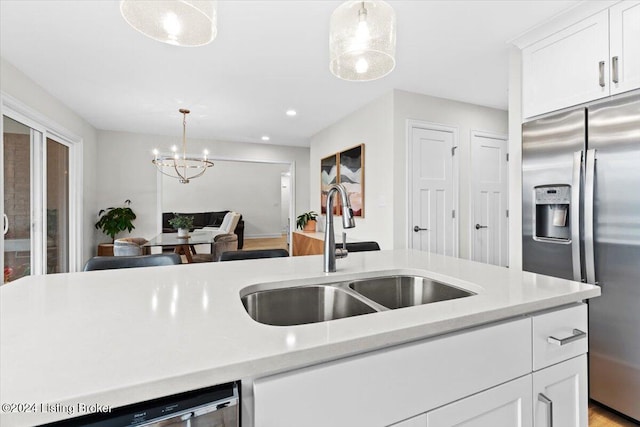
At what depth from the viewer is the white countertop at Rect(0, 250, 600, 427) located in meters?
0.50

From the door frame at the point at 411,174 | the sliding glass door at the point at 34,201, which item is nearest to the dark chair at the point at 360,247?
the door frame at the point at 411,174

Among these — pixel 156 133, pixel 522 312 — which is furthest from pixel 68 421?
pixel 156 133

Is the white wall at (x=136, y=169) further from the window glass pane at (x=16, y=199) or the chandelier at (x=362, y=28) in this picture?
the chandelier at (x=362, y=28)

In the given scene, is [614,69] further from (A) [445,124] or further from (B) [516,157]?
(A) [445,124]

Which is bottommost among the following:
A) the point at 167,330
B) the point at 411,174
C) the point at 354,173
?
the point at 167,330

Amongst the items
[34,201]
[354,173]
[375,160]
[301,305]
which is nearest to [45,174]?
[34,201]

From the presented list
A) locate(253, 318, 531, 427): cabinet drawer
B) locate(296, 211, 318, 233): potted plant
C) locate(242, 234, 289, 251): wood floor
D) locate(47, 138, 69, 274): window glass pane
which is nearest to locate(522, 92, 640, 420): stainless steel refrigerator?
locate(253, 318, 531, 427): cabinet drawer

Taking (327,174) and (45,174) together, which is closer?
(45,174)

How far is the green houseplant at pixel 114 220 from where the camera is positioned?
4949 mm

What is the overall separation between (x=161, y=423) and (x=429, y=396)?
23.5 inches

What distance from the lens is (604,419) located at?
1751 mm

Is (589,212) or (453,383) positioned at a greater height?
(589,212)

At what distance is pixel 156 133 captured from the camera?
5375 mm

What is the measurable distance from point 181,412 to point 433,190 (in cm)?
337
